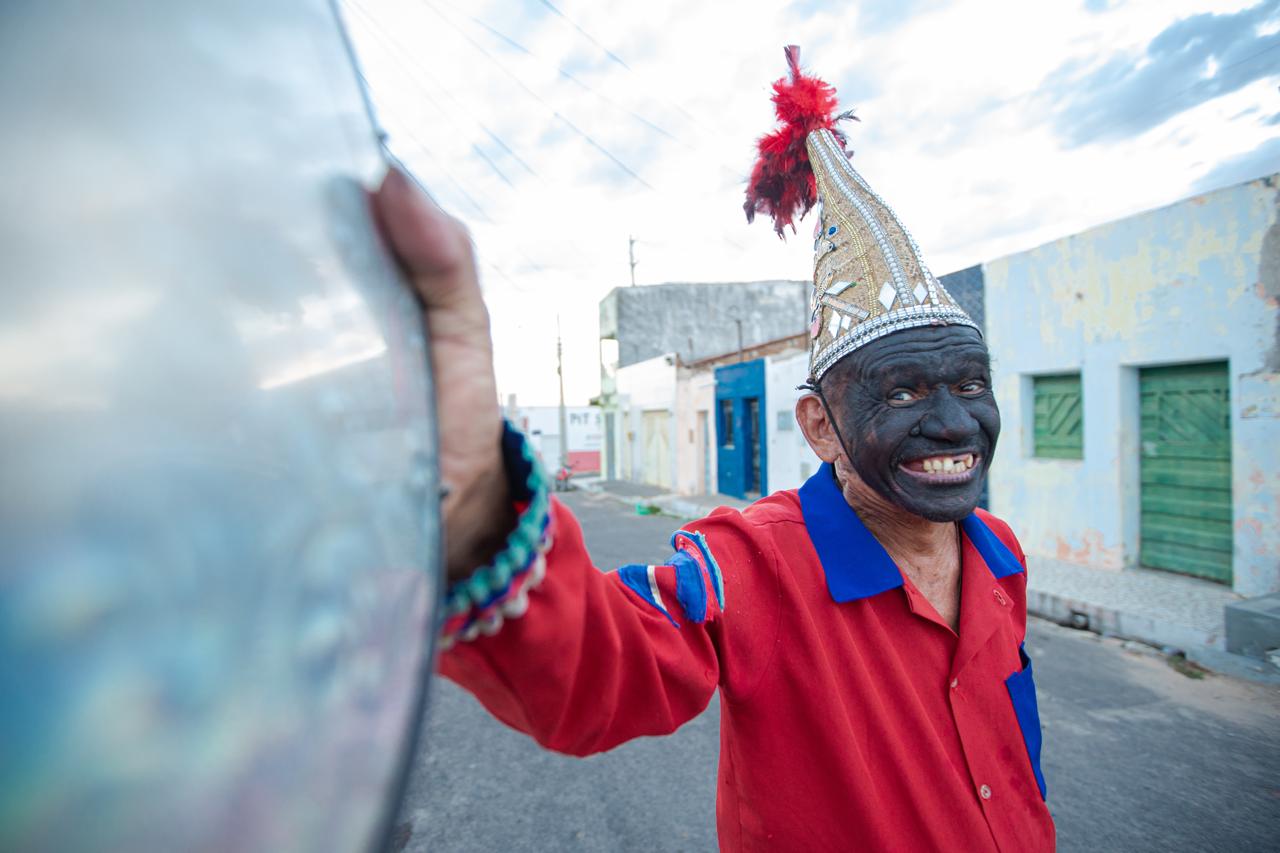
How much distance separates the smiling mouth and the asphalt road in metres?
1.90

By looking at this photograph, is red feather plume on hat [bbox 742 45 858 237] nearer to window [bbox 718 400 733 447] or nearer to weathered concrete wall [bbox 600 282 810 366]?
window [bbox 718 400 733 447]

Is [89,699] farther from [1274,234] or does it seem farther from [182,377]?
[1274,234]

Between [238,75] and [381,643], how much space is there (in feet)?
1.12

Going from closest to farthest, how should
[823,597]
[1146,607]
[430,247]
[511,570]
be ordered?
[430,247] < [511,570] < [823,597] < [1146,607]

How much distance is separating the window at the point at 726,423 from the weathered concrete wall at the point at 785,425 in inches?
90.8

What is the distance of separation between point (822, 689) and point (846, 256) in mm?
1006

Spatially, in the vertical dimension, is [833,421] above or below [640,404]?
below

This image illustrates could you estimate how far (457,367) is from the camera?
59cm

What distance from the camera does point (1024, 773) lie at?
4.58 feet

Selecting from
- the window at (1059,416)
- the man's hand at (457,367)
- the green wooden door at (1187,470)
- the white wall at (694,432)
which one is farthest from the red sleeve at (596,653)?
the white wall at (694,432)

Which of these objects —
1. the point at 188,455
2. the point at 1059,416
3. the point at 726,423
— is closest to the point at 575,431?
the point at 726,423

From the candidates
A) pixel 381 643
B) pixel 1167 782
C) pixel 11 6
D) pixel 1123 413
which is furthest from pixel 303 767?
pixel 1123 413

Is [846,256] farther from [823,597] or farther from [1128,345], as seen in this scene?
[1128,345]

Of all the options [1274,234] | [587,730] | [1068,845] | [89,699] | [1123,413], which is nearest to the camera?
[89,699]
